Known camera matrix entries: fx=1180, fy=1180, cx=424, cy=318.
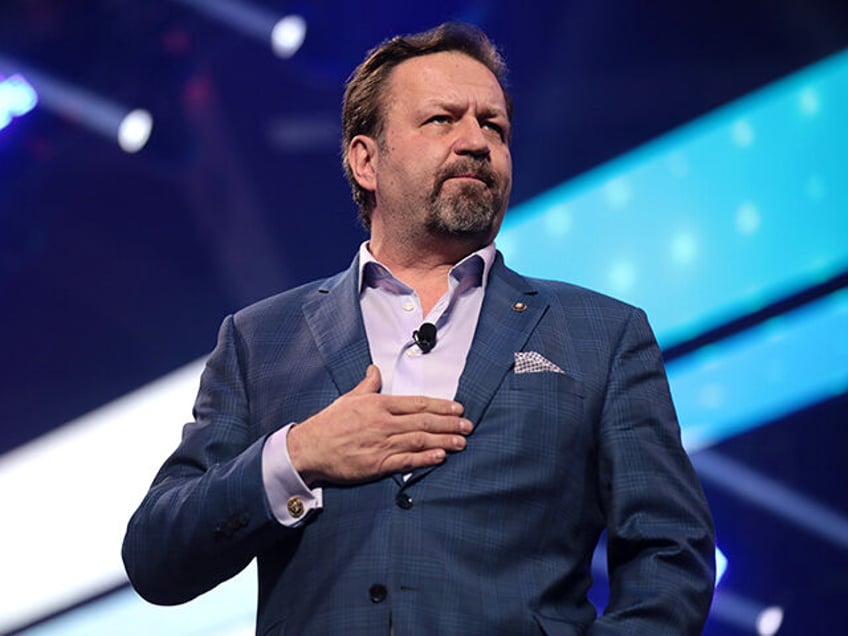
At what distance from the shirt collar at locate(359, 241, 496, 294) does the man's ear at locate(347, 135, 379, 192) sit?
279mm

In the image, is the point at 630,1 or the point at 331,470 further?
the point at 630,1

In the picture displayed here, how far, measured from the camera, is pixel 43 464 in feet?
11.6

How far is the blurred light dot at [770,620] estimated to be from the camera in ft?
10.0

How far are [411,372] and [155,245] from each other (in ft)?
6.46

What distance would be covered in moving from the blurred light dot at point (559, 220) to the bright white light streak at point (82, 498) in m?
1.13

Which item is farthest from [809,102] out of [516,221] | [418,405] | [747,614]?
[418,405]

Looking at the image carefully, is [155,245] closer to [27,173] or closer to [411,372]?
[27,173]

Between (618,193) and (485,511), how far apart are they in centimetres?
180

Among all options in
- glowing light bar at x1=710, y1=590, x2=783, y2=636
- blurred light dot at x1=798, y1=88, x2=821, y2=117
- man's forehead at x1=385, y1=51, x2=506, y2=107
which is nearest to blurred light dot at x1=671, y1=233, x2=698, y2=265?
blurred light dot at x1=798, y1=88, x2=821, y2=117

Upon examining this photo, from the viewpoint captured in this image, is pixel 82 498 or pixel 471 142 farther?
pixel 82 498

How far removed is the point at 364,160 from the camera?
2.38m

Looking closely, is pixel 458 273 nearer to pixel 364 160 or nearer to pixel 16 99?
pixel 364 160

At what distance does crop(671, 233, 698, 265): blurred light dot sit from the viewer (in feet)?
10.7

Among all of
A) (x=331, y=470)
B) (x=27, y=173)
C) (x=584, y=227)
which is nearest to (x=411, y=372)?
(x=331, y=470)
